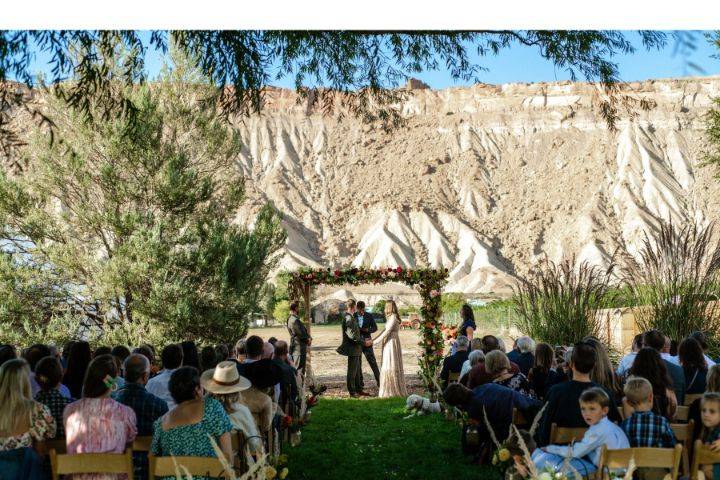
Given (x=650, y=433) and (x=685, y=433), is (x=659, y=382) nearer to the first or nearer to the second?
(x=685, y=433)

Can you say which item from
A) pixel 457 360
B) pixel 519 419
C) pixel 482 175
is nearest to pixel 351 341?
pixel 457 360

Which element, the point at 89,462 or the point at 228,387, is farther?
the point at 228,387

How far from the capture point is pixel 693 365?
508 cm

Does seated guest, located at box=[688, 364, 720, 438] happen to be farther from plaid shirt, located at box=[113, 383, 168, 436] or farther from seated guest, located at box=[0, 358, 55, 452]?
seated guest, located at box=[0, 358, 55, 452]

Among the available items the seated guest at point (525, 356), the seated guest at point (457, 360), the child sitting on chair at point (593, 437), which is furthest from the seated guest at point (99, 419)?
the seated guest at point (457, 360)

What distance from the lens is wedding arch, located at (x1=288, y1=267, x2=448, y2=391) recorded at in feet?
37.5

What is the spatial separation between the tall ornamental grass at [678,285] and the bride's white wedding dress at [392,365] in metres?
3.94

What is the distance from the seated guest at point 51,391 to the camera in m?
4.01

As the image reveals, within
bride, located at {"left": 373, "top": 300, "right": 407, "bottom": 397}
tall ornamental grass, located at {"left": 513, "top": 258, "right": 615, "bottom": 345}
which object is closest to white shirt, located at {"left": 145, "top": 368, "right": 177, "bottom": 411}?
tall ornamental grass, located at {"left": 513, "top": 258, "right": 615, "bottom": 345}

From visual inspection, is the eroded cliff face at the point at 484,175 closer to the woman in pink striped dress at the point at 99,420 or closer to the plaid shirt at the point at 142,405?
the plaid shirt at the point at 142,405

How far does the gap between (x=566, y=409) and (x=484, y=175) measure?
18789 millimetres

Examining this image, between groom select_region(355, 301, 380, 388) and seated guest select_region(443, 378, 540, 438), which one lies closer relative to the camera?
seated guest select_region(443, 378, 540, 438)

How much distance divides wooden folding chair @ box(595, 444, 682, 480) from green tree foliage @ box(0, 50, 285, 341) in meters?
8.91
